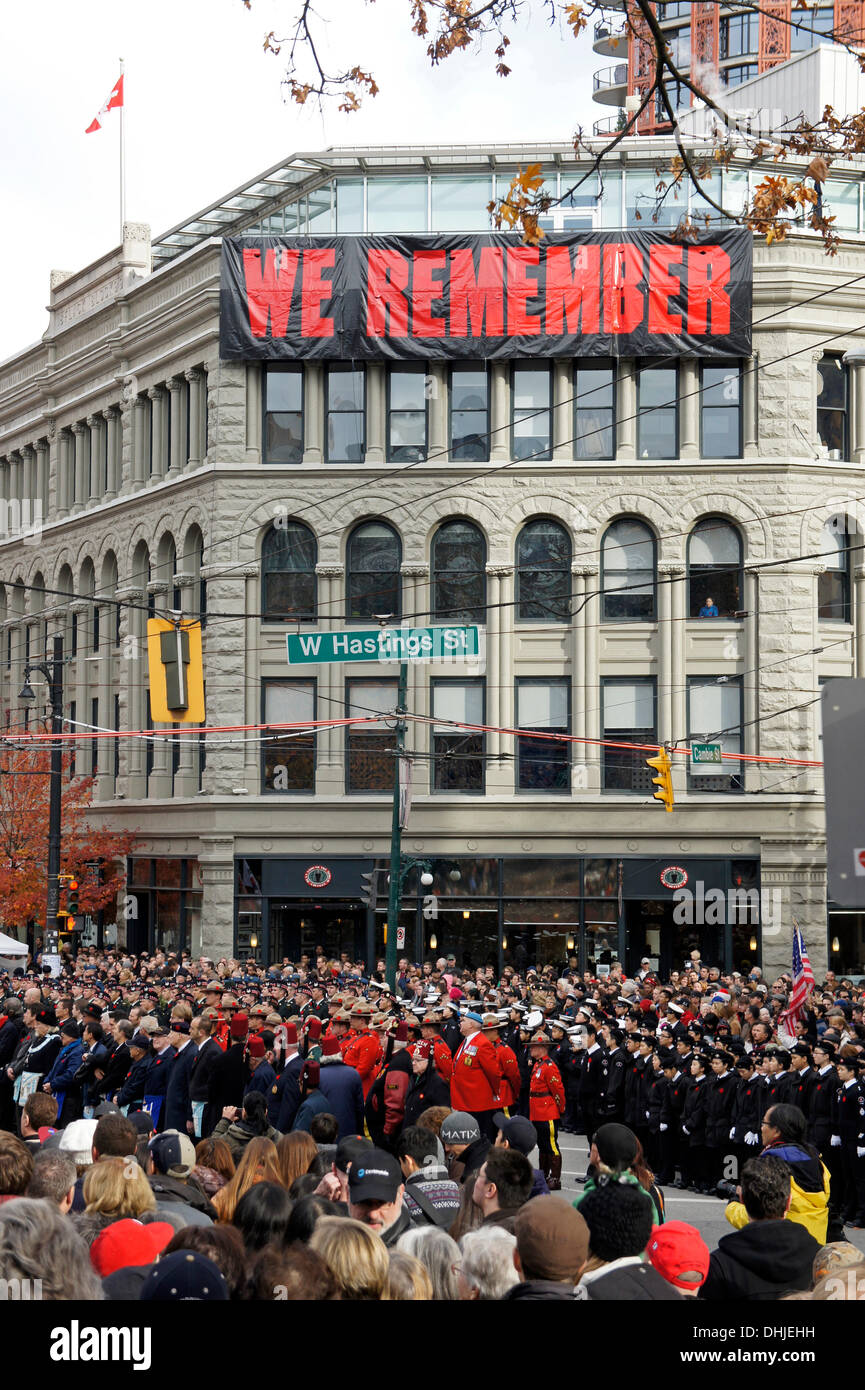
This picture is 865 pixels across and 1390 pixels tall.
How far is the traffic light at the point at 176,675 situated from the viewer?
80.3 ft

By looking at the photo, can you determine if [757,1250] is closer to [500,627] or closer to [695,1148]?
[695,1148]

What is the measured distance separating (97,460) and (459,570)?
14300 millimetres

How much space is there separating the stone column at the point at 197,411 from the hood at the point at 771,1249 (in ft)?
121

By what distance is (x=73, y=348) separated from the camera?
50531 mm

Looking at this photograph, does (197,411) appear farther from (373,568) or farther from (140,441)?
(373,568)

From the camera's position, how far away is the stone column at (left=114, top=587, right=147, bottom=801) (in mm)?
44812

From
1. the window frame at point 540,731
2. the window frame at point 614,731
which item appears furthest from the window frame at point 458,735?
the window frame at point 614,731

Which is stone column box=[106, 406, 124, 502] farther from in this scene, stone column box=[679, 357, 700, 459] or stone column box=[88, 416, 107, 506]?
stone column box=[679, 357, 700, 459]

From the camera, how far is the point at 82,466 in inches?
1965

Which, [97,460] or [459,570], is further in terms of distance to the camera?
[97,460]

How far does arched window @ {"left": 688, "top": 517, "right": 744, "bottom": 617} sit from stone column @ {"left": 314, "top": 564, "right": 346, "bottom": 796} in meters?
8.45

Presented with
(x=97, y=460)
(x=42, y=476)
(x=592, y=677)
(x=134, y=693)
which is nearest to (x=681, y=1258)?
(x=592, y=677)
